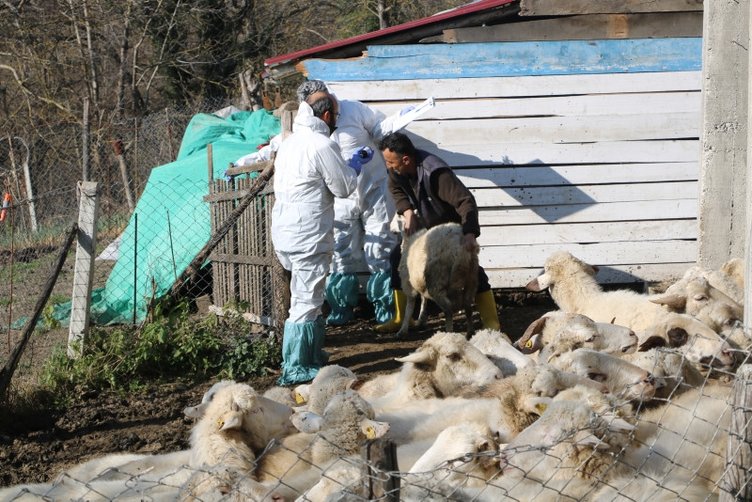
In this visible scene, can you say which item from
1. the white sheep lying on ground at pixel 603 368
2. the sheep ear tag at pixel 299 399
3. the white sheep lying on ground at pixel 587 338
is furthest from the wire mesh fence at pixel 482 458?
the white sheep lying on ground at pixel 587 338

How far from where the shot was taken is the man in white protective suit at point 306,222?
273 inches

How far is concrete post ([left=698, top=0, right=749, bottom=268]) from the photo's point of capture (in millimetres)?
7367

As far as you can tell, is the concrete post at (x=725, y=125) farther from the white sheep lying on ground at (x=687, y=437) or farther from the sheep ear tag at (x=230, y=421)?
the sheep ear tag at (x=230, y=421)

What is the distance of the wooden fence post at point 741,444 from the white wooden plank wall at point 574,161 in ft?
20.3

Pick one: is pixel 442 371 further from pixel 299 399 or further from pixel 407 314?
pixel 407 314

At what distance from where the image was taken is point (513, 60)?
970cm

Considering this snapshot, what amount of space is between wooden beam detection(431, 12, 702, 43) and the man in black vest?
1830 millimetres

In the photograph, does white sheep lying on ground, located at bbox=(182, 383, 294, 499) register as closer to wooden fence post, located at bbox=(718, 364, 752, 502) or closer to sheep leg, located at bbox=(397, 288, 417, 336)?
wooden fence post, located at bbox=(718, 364, 752, 502)

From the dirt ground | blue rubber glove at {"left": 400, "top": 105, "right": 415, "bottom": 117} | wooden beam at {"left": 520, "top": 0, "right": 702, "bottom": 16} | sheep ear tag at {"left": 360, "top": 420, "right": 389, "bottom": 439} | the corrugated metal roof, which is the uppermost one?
wooden beam at {"left": 520, "top": 0, "right": 702, "bottom": 16}

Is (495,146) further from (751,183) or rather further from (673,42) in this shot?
(751,183)

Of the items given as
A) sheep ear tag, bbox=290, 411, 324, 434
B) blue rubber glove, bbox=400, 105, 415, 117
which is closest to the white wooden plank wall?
blue rubber glove, bbox=400, 105, 415, 117

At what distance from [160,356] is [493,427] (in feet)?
13.2

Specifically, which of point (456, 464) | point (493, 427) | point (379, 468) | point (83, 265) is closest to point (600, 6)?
point (83, 265)

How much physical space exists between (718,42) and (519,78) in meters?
2.59
